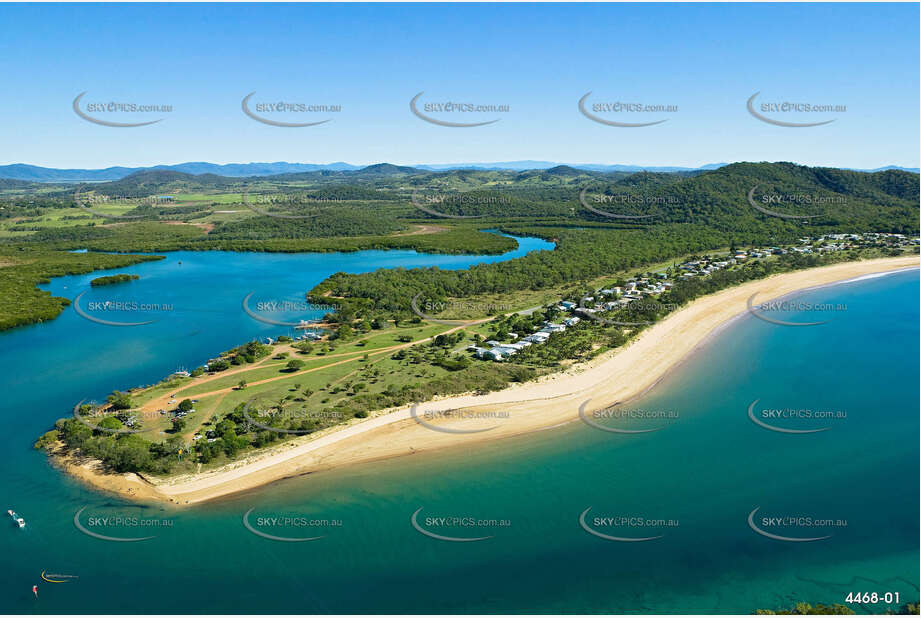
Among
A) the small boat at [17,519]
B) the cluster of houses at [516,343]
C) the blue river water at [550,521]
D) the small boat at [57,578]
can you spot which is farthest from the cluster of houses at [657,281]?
the small boat at [17,519]

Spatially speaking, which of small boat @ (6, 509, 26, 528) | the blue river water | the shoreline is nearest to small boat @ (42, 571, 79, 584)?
the blue river water

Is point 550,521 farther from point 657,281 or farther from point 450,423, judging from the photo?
point 657,281

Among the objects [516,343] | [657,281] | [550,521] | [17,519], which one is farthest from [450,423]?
[657,281]

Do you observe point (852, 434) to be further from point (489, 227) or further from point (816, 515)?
point (489, 227)

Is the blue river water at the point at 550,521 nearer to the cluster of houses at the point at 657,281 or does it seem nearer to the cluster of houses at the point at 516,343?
the cluster of houses at the point at 516,343

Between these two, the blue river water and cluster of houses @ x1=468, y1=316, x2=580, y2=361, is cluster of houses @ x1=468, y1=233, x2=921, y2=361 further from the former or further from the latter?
the blue river water

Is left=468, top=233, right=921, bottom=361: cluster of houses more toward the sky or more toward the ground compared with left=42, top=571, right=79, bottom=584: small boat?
more toward the sky
